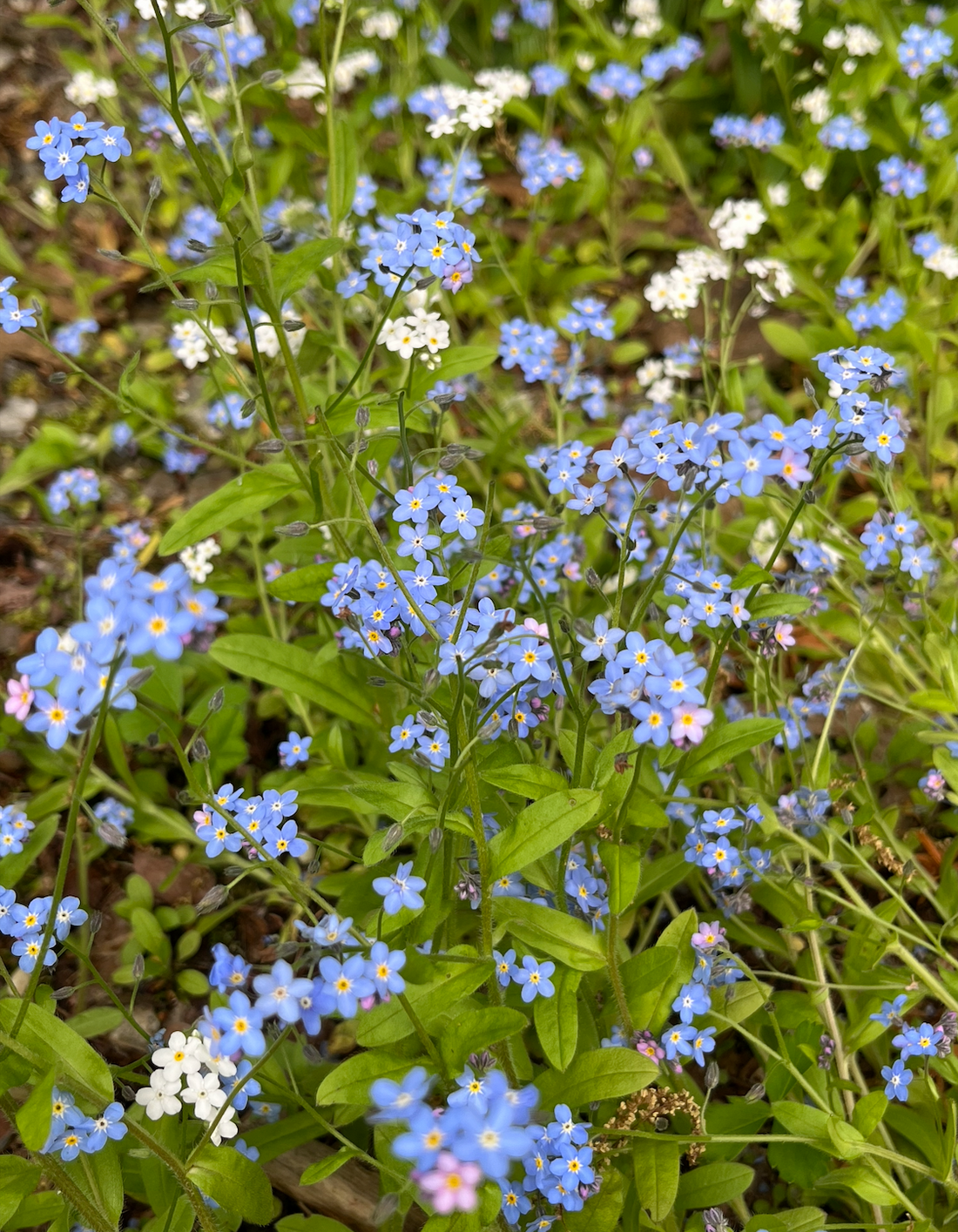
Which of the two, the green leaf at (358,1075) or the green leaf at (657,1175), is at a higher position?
the green leaf at (358,1075)

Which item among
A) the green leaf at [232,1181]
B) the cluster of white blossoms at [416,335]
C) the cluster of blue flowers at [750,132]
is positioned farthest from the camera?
the cluster of blue flowers at [750,132]

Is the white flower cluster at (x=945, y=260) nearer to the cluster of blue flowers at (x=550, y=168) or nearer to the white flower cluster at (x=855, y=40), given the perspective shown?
the white flower cluster at (x=855, y=40)

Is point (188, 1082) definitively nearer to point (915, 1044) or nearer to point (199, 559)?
point (915, 1044)

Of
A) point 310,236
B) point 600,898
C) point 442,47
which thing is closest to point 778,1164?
point 600,898

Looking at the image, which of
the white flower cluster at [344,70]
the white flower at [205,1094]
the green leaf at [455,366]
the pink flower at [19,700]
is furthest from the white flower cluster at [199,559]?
the white flower cluster at [344,70]

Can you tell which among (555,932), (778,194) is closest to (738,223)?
(778,194)

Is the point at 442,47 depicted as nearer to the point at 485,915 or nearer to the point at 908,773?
the point at 908,773

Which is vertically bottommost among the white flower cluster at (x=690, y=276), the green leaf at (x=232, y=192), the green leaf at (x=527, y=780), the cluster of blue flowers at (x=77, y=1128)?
the cluster of blue flowers at (x=77, y=1128)

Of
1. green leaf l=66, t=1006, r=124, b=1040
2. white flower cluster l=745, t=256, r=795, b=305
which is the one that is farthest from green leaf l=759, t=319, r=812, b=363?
green leaf l=66, t=1006, r=124, b=1040
